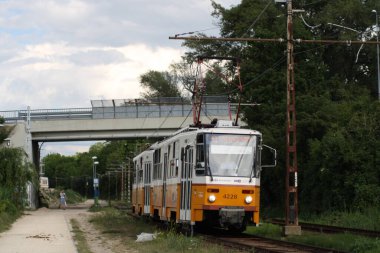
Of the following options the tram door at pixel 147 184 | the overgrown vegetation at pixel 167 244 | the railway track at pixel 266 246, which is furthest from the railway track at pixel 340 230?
Answer: the tram door at pixel 147 184

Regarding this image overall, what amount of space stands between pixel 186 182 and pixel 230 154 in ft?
6.08

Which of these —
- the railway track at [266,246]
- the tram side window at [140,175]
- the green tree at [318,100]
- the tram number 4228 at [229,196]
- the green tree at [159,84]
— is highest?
the green tree at [159,84]

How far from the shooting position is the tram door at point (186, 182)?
22641 millimetres

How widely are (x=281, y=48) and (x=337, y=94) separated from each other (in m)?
5.91

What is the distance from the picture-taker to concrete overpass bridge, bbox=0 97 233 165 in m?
59.8

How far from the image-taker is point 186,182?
23.0m

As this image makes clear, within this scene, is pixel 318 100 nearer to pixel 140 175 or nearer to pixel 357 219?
pixel 140 175

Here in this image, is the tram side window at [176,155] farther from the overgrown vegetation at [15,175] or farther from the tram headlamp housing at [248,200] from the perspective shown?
the overgrown vegetation at [15,175]

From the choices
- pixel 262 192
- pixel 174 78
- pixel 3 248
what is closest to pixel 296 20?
pixel 262 192

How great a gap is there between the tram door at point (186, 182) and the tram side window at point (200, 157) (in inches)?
20.0

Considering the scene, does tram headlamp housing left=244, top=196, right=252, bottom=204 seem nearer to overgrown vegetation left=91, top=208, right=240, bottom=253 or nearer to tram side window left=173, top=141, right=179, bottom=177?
overgrown vegetation left=91, top=208, right=240, bottom=253

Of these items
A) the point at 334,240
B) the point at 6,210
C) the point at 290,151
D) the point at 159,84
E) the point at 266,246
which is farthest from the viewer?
the point at 159,84

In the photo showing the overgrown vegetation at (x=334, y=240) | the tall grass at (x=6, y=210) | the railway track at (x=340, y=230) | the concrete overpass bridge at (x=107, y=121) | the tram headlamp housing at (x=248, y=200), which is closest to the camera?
the overgrown vegetation at (x=334, y=240)

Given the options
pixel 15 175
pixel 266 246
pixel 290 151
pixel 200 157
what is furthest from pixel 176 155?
pixel 15 175
